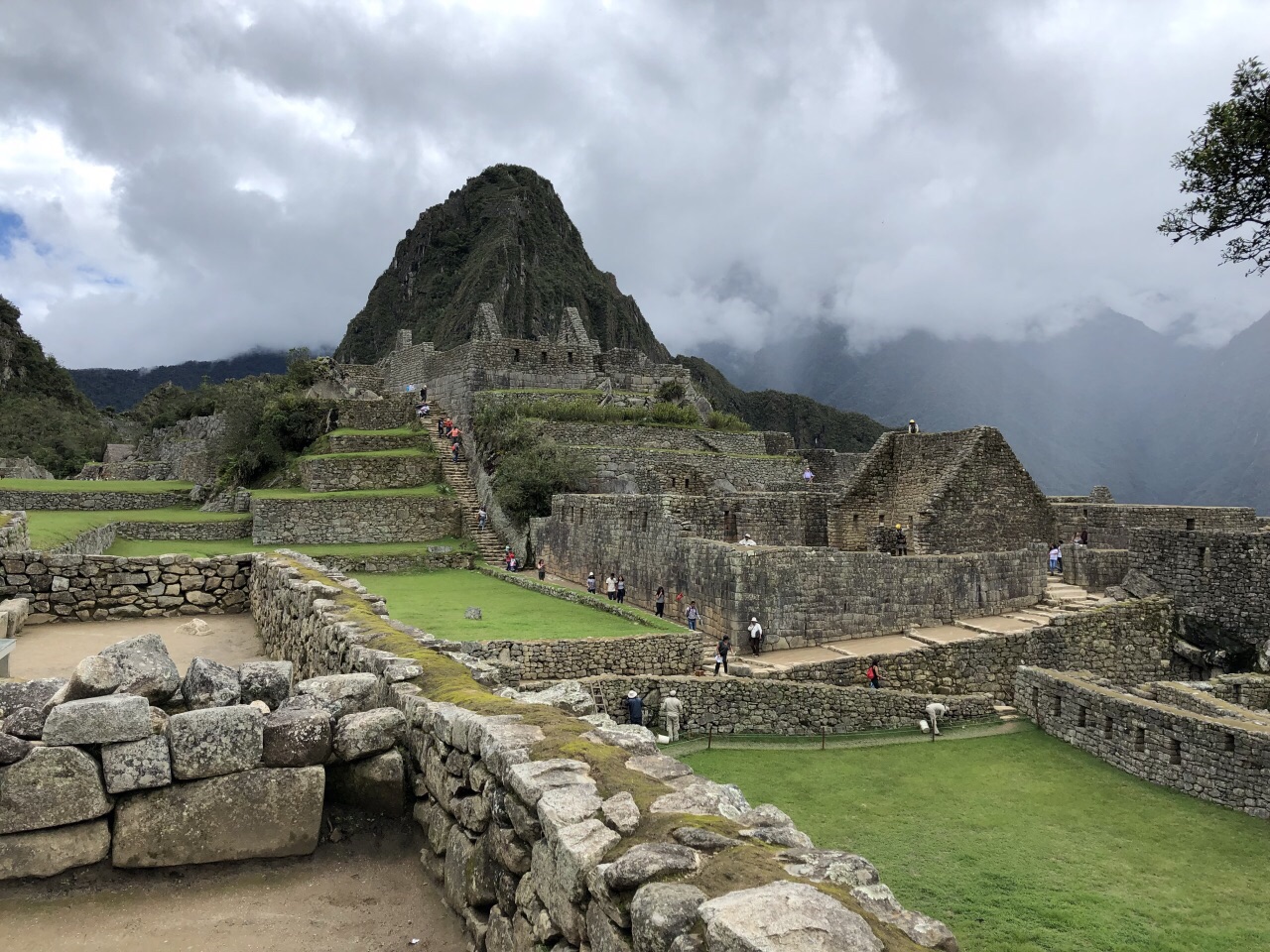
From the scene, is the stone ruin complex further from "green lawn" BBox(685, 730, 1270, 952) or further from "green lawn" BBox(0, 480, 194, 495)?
"green lawn" BBox(685, 730, 1270, 952)

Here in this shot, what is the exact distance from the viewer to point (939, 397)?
54.8 meters

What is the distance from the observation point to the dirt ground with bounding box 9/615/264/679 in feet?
24.1

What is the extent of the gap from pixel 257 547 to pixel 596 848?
22.9 meters

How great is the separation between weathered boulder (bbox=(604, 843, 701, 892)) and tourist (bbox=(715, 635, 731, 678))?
10388 millimetres

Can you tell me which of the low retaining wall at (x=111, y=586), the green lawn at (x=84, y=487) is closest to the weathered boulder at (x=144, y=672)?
the low retaining wall at (x=111, y=586)

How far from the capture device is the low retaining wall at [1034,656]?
13250 millimetres

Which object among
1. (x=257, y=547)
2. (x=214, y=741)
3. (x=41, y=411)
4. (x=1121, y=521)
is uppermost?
(x=41, y=411)

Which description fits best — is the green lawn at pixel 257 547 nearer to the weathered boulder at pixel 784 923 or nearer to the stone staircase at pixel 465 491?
the stone staircase at pixel 465 491

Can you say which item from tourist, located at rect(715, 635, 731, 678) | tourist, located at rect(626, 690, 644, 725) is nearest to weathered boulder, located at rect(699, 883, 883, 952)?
tourist, located at rect(626, 690, 644, 725)

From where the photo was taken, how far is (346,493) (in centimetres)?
2711

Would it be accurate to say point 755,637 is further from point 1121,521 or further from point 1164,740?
point 1121,521

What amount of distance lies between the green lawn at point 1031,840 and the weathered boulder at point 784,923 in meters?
5.05

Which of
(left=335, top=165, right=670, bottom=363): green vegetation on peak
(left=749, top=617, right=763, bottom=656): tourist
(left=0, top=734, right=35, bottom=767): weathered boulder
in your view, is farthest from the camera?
(left=335, top=165, right=670, bottom=363): green vegetation on peak

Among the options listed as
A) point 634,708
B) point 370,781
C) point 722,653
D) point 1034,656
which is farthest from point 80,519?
point 1034,656
